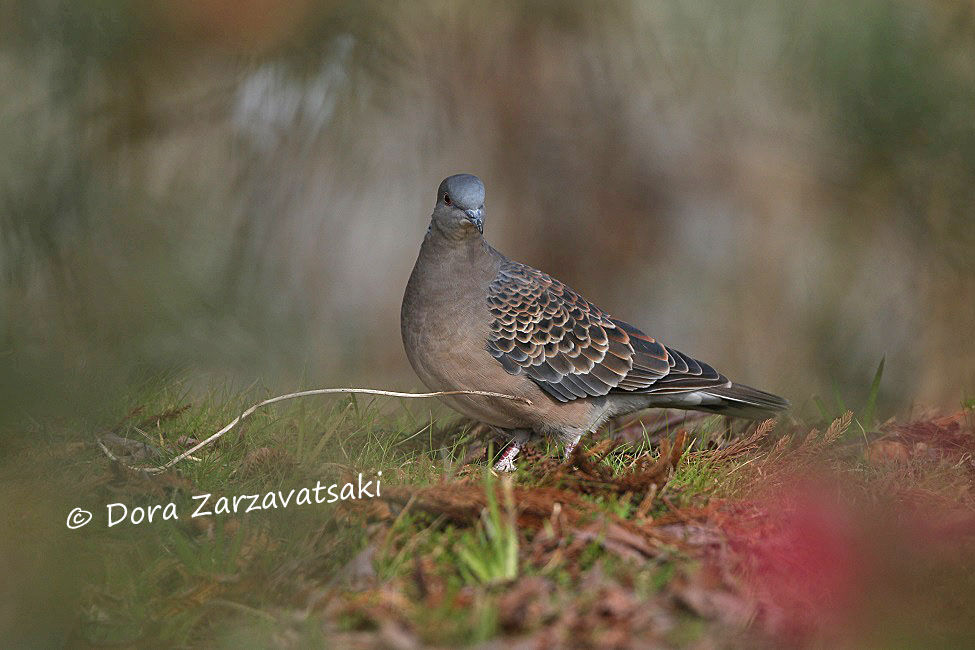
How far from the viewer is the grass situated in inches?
87.9

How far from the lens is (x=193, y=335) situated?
9.13ft

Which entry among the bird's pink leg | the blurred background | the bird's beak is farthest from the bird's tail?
the bird's beak

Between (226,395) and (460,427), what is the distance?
1093 mm

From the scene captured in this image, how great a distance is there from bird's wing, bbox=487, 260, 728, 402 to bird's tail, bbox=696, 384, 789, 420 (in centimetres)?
5

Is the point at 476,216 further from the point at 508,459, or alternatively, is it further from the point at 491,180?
the point at 491,180

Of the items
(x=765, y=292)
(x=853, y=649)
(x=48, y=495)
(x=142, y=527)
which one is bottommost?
(x=142, y=527)

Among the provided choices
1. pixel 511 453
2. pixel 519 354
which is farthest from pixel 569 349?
pixel 511 453

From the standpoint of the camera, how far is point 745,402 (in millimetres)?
4379

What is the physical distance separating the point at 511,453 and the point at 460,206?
977mm

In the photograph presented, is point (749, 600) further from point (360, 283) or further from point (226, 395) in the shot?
point (360, 283)

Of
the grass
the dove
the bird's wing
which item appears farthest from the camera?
the bird's wing

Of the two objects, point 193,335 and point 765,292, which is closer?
point 193,335

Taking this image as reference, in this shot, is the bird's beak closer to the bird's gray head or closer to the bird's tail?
the bird's gray head

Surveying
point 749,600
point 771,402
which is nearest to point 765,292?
point 771,402
